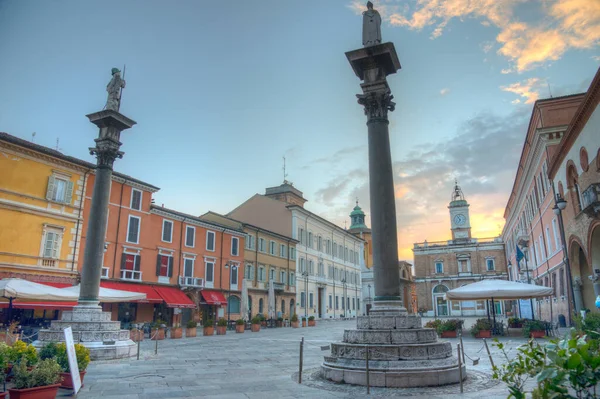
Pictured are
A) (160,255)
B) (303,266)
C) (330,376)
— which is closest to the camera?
(330,376)

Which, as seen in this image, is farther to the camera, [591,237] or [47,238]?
[47,238]

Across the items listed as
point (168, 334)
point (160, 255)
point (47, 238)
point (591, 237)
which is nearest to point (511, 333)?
point (591, 237)

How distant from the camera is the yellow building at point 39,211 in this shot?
22688mm

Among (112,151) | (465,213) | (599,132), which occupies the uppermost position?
(465,213)

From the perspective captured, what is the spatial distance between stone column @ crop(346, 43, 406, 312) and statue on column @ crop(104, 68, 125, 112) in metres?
9.07

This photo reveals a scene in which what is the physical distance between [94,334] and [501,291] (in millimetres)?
16558

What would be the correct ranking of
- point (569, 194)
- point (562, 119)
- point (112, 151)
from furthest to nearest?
1. point (562, 119)
2. point (569, 194)
3. point (112, 151)

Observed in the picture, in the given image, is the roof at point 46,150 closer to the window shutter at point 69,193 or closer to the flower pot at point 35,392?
the window shutter at point 69,193

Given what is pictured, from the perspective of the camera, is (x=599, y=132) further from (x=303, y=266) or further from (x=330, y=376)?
(x=303, y=266)

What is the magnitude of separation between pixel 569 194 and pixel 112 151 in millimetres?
22339

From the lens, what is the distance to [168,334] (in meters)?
24.5

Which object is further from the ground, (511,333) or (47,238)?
(47,238)

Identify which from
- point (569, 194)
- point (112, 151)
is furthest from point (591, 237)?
point (112, 151)

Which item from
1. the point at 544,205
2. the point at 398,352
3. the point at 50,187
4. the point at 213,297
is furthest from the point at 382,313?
the point at 213,297
